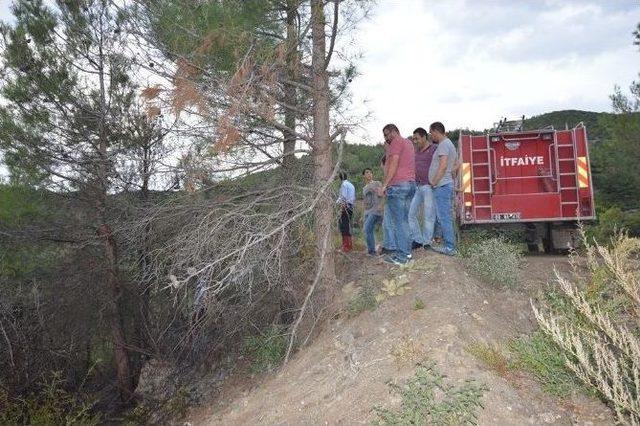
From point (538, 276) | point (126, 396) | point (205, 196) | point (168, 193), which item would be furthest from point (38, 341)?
point (538, 276)

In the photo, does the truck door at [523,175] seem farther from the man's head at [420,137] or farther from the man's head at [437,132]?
the man's head at [437,132]

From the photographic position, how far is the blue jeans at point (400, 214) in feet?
22.7

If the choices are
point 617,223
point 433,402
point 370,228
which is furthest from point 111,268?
point 617,223

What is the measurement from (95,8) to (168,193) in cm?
364

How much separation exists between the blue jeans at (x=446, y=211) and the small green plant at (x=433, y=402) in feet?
9.72

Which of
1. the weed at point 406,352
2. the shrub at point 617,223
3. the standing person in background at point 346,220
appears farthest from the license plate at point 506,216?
Answer: the weed at point 406,352

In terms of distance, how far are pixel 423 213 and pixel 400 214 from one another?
74cm

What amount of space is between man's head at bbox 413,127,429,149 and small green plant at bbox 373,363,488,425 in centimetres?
401

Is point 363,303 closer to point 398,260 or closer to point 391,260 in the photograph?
point 398,260

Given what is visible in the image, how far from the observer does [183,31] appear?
20.1 feet

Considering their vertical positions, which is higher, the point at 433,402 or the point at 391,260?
the point at 391,260

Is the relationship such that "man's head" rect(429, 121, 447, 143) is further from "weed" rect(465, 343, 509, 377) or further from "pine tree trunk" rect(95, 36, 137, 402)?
"pine tree trunk" rect(95, 36, 137, 402)

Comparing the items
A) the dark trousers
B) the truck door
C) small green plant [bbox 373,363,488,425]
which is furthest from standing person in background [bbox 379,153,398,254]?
the truck door

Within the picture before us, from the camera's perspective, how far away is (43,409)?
9570 millimetres
